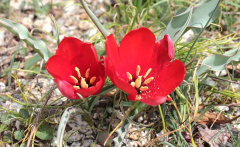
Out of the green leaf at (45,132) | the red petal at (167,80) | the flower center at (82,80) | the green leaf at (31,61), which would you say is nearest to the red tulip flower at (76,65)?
the flower center at (82,80)

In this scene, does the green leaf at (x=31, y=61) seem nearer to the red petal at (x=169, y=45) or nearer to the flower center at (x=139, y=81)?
the flower center at (x=139, y=81)

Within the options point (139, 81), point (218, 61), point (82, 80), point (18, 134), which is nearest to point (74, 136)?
point (18, 134)

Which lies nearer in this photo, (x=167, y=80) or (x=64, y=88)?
(x=64, y=88)

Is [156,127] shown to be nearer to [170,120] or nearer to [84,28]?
[170,120]

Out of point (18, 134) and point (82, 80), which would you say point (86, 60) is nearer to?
point (82, 80)

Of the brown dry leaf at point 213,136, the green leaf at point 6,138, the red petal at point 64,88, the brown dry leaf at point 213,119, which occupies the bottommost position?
the brown dry leaf at point 213,136

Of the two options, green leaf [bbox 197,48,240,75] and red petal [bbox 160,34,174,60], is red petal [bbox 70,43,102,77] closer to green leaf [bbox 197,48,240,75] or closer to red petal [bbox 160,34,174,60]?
red petal [bbox 160,34,174,60]

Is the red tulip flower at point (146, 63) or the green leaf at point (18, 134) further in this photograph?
the green leaf at point (18, 134)
